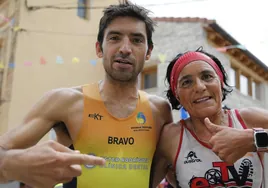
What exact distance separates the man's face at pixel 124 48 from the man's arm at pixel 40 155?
1.56 feet

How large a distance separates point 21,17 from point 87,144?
8.01 meters

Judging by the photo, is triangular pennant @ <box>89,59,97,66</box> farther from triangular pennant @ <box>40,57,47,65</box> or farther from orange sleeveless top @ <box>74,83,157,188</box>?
orange sleeveless top @ <box>74,83,157,188</box>

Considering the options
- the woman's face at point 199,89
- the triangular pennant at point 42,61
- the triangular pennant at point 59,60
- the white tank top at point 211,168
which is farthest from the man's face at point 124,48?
the triangular pennant at point 59,60

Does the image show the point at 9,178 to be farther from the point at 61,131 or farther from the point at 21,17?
the point at 21,17

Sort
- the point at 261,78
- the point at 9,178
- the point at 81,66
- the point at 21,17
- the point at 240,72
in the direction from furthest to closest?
the point at 261,78, the point at 240,72, the point at 81,66, the point at 21,17, the point at 9,178

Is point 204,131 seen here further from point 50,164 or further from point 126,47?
point 50,164

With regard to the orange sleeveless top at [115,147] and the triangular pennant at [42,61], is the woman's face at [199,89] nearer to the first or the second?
the orange sleeveless top at [115,147]

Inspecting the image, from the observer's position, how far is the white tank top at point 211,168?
2186mm

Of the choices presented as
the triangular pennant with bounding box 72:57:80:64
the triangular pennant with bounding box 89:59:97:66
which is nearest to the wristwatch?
the triangular pennant with bounding box 72:57:80:64

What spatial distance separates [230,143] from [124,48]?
1.05 metres

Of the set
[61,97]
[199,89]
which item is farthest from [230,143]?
[61,97]

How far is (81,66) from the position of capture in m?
11.1

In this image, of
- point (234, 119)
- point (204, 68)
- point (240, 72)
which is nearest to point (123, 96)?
point (204, 68)

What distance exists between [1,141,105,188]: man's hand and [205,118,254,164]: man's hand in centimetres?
68
